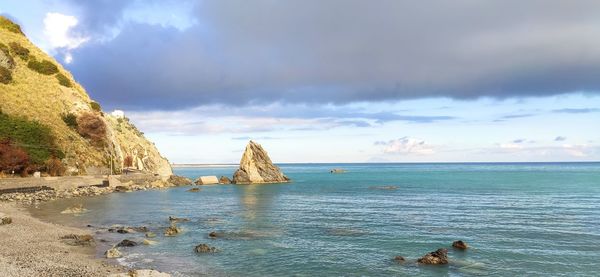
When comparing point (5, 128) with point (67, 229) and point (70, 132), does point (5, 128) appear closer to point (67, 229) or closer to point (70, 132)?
point (70, 132)

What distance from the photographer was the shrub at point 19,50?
105 m

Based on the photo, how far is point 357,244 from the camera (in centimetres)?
3425

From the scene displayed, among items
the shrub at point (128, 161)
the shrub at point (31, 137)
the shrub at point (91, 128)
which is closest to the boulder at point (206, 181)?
the shrub at point (128, 161)

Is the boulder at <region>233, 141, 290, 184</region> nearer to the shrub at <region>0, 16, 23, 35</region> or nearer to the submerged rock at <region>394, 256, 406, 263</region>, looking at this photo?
the shrub at <region>0, 16, 23, 35</region>

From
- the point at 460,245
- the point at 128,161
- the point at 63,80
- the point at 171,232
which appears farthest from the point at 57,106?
the point at 460,245

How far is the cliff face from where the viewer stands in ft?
279

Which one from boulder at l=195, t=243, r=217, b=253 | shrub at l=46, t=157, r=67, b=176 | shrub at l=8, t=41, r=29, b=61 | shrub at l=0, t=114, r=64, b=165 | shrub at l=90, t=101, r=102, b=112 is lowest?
boulder at l=195, t=243, r=217, b=253

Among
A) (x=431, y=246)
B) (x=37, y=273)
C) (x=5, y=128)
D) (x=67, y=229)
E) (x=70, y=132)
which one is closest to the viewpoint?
(x=37, y=273)

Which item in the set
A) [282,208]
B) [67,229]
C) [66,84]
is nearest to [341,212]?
[282,208]

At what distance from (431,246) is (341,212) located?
23.9m

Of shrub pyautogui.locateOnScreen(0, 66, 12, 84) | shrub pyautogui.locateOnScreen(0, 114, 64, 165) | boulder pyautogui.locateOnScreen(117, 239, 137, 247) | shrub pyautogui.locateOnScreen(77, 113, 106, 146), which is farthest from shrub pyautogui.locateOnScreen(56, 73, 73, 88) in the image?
boulder pyautogui.locateOnScreen(117, 239, 137, 247)

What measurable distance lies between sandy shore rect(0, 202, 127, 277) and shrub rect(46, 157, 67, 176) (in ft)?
138

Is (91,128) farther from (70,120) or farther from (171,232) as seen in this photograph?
(171,232)

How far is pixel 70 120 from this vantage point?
94.0 metres
